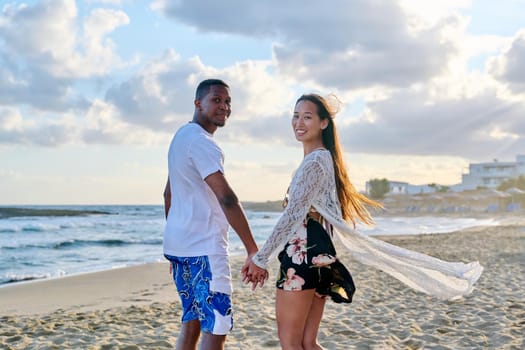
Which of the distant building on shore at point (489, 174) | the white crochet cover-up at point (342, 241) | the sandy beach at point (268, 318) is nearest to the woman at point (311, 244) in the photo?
the white crochet cover-up at point (342, 241)

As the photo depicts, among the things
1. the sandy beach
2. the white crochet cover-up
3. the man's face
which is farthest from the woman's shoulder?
the sandy beach

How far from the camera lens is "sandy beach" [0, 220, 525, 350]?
5094 mm

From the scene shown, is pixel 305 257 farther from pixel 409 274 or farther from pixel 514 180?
pixel 514 180

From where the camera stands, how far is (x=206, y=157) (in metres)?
2.79

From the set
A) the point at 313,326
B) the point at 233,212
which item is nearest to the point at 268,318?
the point at 313,326

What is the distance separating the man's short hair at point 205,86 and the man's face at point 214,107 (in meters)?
0.02

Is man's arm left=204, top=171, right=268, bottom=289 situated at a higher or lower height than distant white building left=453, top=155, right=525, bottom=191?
lower

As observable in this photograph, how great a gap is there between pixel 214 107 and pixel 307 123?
0.50m

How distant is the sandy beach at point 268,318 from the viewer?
5.09 m

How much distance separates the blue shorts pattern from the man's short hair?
0.87 meters

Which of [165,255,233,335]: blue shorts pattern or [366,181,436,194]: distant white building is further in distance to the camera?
[366,181,436,194]: distant white building

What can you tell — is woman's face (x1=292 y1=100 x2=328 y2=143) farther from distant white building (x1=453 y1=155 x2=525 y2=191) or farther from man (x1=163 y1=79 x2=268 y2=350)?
distant white building (x1=453 y1=155 x2=525 y2=191)

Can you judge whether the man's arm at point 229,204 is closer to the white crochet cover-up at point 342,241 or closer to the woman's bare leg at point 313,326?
the white crochet cover-up at point 342,241

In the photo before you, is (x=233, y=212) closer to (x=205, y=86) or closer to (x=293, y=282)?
(x=293, y=282)
